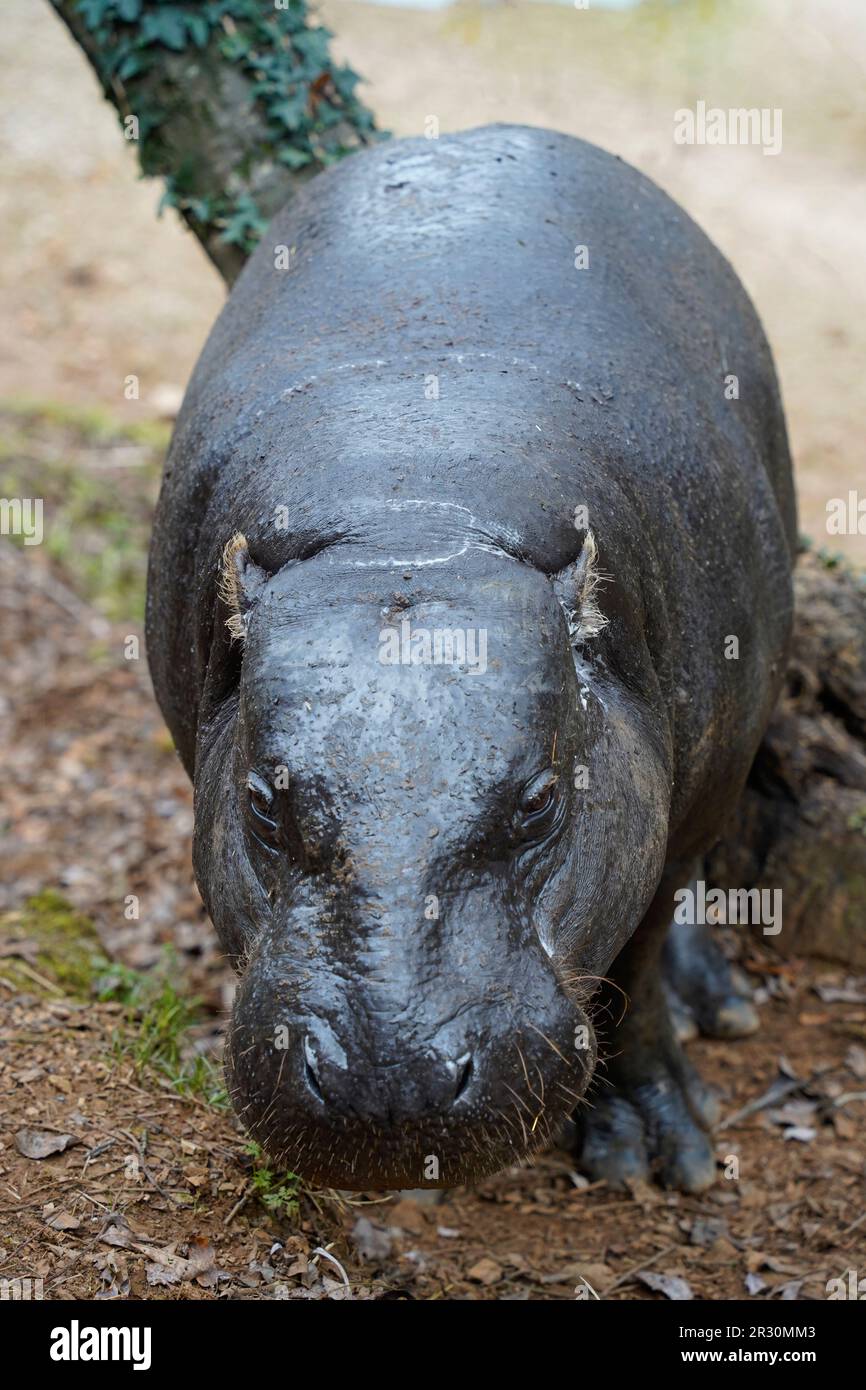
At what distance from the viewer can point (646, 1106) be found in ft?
19.8

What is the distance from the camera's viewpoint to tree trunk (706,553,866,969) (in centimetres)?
723

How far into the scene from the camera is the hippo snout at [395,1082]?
10.8 feet

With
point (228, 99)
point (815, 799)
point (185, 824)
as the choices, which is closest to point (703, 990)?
point (815, 799)

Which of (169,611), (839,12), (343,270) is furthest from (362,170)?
(839,12)

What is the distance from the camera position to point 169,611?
17.9 feet

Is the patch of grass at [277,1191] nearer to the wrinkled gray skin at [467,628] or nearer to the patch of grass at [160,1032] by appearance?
the patch of grass at [160,1032]

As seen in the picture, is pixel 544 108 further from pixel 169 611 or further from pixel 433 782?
pixel 433 782

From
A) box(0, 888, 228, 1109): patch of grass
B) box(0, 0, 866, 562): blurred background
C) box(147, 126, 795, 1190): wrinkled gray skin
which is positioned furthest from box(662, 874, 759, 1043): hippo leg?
box(0, 0, 866, 562): blurred background

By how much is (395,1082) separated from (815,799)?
14.8 ft

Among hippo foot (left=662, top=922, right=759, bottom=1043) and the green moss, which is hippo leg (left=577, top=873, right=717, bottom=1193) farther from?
the green moss

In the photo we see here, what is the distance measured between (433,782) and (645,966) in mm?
2580

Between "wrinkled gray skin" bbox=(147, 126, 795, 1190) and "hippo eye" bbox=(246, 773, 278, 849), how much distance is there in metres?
0.02

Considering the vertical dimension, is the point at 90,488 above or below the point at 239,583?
above

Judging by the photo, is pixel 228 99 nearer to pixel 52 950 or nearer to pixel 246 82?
pixel 246 82
